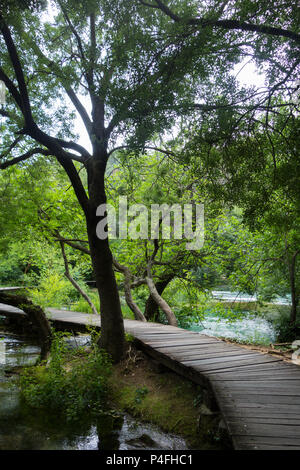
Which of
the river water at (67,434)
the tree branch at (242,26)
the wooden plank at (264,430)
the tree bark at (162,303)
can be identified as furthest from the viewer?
the tree bark at (162,303)

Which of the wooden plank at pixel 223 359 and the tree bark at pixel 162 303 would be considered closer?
the wooden plank at pixel 223 359

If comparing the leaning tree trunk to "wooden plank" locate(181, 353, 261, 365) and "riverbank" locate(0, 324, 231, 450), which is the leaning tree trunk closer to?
"riverbank" locate(0, 324, 231, 450)

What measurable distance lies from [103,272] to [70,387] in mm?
1809

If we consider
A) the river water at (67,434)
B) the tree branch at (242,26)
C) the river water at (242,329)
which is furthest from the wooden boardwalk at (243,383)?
the river water at (242,329)

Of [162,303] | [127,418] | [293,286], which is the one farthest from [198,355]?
[293,286]

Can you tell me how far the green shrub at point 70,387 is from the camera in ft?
13.7

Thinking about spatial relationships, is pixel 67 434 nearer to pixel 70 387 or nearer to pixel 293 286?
pixel 70 387

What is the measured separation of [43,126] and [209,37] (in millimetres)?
2870

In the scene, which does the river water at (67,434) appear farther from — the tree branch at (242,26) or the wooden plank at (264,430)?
the tree branch at (242,26)

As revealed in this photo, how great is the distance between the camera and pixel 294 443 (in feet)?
7.94

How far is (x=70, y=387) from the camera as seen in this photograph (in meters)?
4.48

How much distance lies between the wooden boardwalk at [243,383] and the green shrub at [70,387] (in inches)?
35.1

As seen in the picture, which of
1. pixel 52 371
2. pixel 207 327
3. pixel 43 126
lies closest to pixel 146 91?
pixel 43 126
